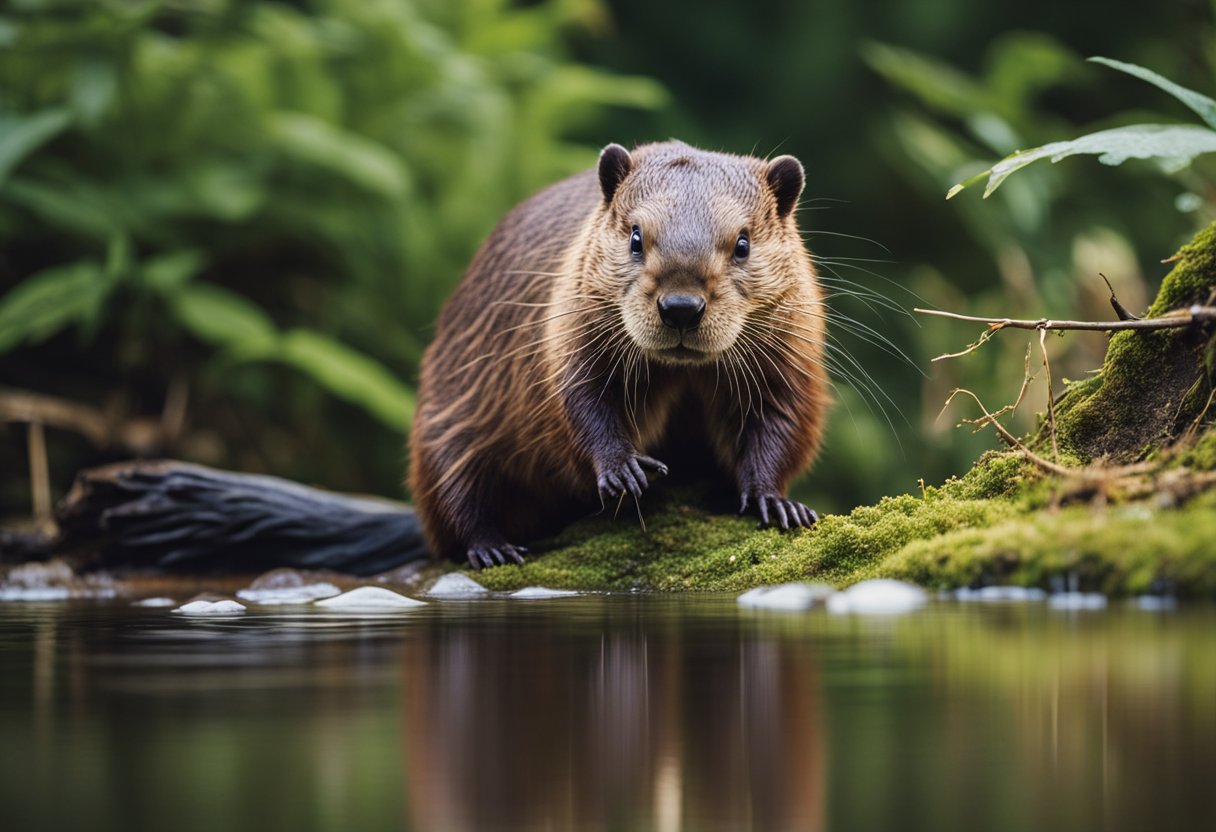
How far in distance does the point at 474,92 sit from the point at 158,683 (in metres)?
8.66

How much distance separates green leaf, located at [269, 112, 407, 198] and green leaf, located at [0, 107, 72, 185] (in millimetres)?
1461

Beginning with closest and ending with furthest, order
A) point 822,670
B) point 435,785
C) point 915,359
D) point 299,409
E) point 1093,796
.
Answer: point 1093,796, point 435,785, point 822,670, point 299,409, point 915,359

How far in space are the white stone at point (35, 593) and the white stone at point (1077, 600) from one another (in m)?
4.61

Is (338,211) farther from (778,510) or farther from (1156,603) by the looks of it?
(1156,603)

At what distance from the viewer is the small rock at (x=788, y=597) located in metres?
4.33

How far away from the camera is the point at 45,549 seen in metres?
7.22

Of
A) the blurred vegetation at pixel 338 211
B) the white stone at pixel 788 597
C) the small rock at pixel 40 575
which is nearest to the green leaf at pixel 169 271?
the blurred vegetation at pixel 338 211

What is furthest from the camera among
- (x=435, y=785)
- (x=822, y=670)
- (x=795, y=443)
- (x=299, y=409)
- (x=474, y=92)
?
(x=474, y=92)

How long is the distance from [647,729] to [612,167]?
3.85m

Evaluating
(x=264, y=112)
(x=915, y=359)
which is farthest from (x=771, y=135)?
(x=264, y=112)

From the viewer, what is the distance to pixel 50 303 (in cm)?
883

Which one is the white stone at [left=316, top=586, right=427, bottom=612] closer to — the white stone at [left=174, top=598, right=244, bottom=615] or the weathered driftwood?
the white stone at [left=174, top=598, right=244, bottom=615]

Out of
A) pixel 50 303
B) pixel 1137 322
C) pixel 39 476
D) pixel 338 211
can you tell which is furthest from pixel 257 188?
pixel 1137 322

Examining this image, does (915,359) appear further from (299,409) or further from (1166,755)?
(1166,755)
